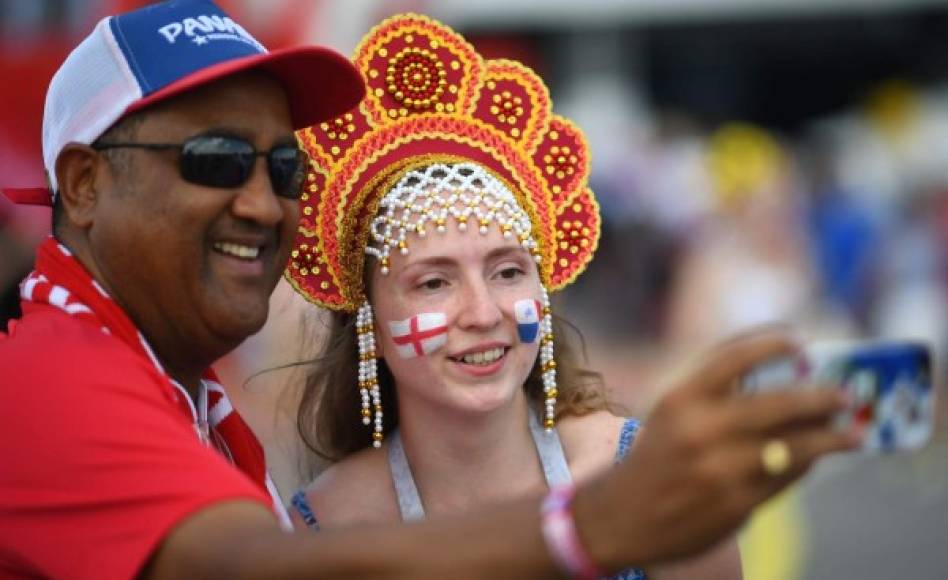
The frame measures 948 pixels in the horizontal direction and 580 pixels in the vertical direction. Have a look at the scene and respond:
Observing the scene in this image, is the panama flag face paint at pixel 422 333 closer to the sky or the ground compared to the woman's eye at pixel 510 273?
closer to the ground

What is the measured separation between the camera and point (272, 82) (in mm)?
2906

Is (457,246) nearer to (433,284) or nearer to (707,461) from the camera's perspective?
(433,284)

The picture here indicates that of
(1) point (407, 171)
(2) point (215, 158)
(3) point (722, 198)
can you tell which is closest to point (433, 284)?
(1) point (407, 171)

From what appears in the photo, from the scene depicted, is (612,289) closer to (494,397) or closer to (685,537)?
(494,397)

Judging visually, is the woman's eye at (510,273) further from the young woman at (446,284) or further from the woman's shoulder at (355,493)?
the woman's shoulder at (355,493)

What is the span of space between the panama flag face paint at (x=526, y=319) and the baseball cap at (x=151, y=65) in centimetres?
79

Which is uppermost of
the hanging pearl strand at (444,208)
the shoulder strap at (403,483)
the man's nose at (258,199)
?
the man's nose at (258,199)

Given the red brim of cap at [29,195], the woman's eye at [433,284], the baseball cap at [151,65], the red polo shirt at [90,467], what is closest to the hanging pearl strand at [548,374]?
the woman's eye at [433,284]

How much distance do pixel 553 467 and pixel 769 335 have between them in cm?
177

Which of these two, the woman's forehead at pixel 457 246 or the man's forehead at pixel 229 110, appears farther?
the woman's forehead at pixel 457 246

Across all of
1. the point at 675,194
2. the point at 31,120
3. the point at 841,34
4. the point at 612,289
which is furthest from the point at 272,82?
the point at 841,34

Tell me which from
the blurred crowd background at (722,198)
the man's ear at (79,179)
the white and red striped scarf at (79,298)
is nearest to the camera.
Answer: the white and red striped scarf at (79,298)

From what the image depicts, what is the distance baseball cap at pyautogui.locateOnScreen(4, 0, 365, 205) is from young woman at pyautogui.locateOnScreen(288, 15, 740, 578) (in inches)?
27.8

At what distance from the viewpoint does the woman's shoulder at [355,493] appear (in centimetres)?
370
